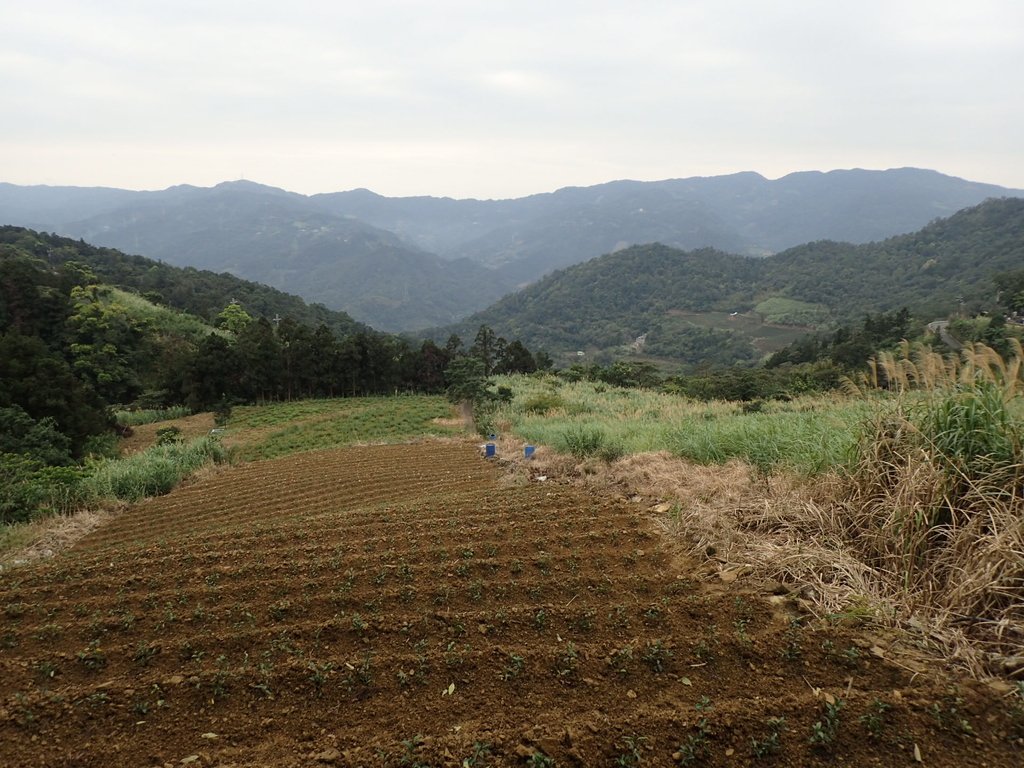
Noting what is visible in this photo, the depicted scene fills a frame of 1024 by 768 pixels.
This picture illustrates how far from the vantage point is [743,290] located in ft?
398

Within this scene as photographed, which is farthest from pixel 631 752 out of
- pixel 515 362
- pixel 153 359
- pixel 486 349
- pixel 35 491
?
pixel 153 359

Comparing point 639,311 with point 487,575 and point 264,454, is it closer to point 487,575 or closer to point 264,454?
point 264,454

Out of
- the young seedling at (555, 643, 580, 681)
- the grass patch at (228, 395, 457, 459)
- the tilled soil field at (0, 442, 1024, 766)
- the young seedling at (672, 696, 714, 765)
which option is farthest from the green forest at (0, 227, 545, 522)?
the young seedling at (672, 696, 714, 765)

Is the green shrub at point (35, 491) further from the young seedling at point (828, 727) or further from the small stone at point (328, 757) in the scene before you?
the young seedling at point (828, 727)

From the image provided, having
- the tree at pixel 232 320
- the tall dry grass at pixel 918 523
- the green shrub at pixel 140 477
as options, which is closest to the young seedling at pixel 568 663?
the tall dry grass at pixel 918 523

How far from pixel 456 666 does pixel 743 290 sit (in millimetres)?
133762

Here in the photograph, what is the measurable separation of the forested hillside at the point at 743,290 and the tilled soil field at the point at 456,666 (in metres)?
71.4

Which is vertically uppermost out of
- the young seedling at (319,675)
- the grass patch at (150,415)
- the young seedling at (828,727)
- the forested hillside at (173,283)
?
the forested hillside at (173,283)

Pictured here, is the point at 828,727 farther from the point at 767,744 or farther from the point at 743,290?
the point at 743,290

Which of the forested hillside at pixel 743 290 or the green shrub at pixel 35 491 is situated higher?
the forested hillside at pixel 743 290

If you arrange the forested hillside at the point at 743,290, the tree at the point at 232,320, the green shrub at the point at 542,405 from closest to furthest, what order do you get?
the green shrub at the point at 542,405 < the tree at the point at 232,320 < the forested hillside at the point at 743,290

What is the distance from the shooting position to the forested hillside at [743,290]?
85.9 metres

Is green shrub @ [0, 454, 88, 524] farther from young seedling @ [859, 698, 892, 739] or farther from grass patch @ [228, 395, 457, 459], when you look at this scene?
young seedling @ [859, 698, 892, 739]

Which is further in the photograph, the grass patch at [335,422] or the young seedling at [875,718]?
the grass patch at [335,422]
